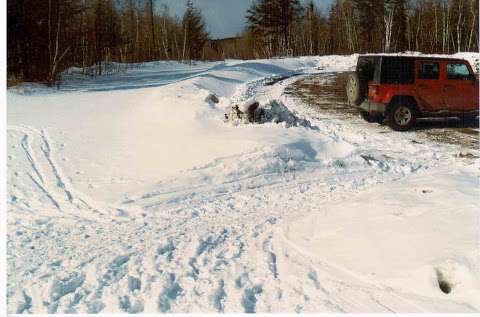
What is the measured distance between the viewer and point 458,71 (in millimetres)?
10648

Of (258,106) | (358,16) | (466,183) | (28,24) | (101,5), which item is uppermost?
(358,16)

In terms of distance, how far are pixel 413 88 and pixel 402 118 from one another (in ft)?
2.70

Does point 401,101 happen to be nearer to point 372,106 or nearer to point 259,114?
point 372,106

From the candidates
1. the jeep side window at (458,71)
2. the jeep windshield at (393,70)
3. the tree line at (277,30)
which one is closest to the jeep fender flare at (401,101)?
the jeep windshield at (393,70)

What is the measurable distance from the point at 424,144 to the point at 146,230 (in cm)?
686

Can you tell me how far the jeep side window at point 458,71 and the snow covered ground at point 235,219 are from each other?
7.48ft

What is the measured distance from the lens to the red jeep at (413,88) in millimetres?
10281

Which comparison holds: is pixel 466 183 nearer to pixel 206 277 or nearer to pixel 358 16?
pixel 206 277

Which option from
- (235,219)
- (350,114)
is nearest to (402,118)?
(350,114)

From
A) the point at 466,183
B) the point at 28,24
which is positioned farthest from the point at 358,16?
the point at 466,183

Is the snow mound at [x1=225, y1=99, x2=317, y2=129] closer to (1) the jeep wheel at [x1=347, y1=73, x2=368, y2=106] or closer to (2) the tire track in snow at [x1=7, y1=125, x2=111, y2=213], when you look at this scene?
(1) the jeep wheel at [x1=347, y1=73, x2=368, y2=106]

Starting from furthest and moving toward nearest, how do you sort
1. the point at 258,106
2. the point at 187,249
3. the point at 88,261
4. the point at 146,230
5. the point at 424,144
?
the point at 258,106, the point at 424,144, the point at 146,230, the point at 187,249, the point at 88,261

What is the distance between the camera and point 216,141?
8203mm

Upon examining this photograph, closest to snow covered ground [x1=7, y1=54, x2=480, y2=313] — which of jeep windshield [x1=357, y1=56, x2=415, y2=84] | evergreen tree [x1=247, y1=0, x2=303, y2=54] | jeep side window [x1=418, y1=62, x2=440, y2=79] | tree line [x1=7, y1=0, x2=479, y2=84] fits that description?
jeep windshield [x1=357, y1=56, x2=415, y2=84]
